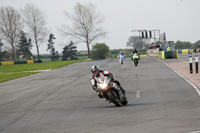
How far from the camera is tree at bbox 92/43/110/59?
93.3 metres

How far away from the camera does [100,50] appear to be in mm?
93500

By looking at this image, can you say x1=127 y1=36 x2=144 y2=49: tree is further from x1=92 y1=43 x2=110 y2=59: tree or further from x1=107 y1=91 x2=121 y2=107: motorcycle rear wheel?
x1=107 y1=91 x2=121 y2=107: motorcycle rear wheel

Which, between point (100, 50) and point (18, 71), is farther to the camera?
point (100, 50)

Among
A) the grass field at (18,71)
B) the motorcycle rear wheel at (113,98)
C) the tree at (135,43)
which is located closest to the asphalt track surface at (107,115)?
the motorcycle rear wheel at (113,98)

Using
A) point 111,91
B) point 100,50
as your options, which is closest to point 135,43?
point 100,50

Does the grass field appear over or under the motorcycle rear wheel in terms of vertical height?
under

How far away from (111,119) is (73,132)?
1.47 meters

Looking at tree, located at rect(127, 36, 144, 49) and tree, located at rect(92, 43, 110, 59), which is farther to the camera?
tree, located at rect(127, 36, 144, 49)

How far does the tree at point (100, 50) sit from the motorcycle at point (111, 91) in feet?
270

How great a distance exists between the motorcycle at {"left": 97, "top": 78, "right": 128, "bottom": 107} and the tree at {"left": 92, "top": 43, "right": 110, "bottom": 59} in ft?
270

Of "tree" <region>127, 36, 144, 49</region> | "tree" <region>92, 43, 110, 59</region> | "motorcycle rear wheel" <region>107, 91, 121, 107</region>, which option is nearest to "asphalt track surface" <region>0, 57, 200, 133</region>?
"motorcycle rear wheel" <region>107, 91, 121, 107</region>

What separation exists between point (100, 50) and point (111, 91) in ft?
272

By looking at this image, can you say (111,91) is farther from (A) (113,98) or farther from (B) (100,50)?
(B) (100,50)

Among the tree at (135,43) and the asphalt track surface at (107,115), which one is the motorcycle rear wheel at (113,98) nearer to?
the asphalt track surface at (107,115)
